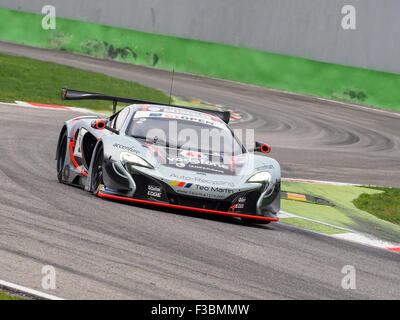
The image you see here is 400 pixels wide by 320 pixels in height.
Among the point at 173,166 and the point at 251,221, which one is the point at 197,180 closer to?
the point at 173,166

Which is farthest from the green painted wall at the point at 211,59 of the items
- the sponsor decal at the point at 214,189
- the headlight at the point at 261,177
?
the sponsor decal at the point at 214,189

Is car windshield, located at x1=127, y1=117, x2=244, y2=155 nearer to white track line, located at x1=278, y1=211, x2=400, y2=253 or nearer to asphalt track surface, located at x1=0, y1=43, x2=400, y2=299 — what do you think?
asphalt track surface, located at x1=0, y1=43, x2=400, y2=299

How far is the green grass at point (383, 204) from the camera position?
11.3 m

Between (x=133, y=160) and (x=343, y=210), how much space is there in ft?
13.5

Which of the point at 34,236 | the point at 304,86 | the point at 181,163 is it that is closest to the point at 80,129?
the point at 181,163

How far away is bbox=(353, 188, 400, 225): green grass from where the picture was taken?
11.3 m

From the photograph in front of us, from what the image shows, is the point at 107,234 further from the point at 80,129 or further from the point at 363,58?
the point at 363,58

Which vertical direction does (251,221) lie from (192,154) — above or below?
below

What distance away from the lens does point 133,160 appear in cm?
805

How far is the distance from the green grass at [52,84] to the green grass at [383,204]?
8.85 meters

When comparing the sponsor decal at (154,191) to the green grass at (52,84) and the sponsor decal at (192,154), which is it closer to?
the sponsor decal at (192,154)

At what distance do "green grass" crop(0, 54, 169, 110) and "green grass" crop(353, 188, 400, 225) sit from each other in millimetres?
8855
